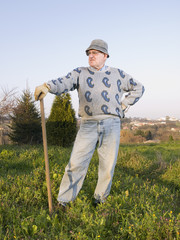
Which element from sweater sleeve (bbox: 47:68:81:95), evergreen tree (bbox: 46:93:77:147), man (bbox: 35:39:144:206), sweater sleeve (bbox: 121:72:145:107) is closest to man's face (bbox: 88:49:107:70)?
man (bbox: 35:39:144:206)

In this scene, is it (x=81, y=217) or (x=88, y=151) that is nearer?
(x=81, y=217)

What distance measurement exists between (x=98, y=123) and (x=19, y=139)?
10953 millimetres

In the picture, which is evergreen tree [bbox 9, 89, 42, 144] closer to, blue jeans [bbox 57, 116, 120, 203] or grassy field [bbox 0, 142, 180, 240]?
grassy field [bbox 0, 142, 180, 240]

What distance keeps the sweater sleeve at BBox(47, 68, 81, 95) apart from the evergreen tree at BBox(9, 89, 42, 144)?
1026 cm

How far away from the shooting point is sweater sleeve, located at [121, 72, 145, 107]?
3.28 meters

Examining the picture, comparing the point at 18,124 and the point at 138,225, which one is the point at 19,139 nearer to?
the point at 18,124

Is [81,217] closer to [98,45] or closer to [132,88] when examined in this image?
[132,88]

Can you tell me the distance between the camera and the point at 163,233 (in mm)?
2486

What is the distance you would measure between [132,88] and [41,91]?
4.41 ft

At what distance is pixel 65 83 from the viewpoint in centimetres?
286

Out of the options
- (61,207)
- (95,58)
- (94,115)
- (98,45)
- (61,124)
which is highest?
(98,45)

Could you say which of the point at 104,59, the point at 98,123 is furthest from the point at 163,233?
the point at 104,59

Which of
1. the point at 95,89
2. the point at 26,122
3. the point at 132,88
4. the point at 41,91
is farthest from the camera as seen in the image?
the point at 26,122

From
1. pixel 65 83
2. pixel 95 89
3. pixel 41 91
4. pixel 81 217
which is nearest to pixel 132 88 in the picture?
pixel 95 89
